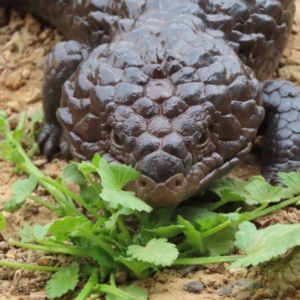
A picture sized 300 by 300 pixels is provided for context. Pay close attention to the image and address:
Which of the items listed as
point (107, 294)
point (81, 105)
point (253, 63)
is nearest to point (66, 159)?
point (81, 105)

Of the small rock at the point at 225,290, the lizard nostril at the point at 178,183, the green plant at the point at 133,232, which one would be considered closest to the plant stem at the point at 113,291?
the green plant at the point at 133,232

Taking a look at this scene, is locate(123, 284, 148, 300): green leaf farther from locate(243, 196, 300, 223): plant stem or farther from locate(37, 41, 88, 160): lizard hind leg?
locate(37, 41, 88, 160): lizard hind leg

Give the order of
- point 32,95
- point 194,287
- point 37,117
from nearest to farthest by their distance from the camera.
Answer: point 194,287, point 37,117, point 32,95

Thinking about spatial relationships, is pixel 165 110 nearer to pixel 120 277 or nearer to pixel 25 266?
pixel 120 277

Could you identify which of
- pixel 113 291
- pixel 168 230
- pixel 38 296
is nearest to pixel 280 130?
pixel 168 230

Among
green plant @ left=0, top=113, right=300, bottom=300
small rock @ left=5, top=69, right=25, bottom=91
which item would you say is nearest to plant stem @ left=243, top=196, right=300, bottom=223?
green plant @ left=0, top=113, right=300, bottom=300

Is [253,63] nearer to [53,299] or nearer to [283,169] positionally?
[283,169]
